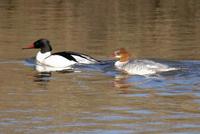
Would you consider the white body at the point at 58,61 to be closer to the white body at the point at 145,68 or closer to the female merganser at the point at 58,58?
the female merganser at the point at 58,58

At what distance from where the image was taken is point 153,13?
111 feet

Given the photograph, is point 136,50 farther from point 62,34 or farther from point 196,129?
point 196,129

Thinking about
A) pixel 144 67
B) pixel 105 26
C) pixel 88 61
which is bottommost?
pixel 105 26

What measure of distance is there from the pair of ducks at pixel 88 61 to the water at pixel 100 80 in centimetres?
25

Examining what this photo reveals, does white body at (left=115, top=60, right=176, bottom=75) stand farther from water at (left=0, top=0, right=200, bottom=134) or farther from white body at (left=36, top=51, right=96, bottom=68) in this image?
white body at (left=36, top=51, right=96, bottom=68)

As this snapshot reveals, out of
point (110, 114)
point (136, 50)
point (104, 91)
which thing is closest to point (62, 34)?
point (136, 50)

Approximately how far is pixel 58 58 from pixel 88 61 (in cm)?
108

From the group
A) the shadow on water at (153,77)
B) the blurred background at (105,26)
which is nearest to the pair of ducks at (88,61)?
the shadow on water at (153,77)

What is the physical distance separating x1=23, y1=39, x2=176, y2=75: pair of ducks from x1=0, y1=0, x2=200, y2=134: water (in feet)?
0.84

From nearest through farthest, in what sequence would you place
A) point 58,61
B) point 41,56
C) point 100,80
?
point 100,80
point 58,61
point 41,56

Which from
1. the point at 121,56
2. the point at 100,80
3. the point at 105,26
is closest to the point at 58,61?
the point at 121,56

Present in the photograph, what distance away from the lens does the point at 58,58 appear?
20453 millimetres

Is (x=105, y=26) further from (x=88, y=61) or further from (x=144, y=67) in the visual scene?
(x=144, y=67)

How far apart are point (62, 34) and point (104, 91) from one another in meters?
11.1
